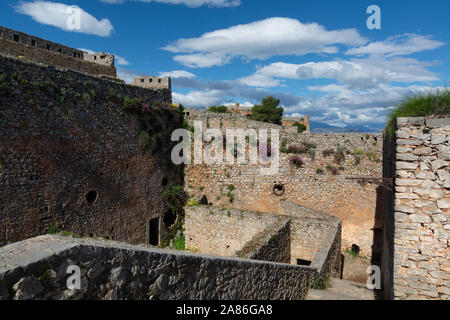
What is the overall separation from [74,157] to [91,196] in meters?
1.68

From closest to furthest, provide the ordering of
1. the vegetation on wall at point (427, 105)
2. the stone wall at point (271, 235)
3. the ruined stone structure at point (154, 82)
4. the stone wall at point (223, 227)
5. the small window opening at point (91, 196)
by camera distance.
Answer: the vegetation on wall at point (427, 105)
the stone wall at point (271, 235)
the small window opening at point (91, 196)
the stone wall at point (223, 227)
the ruined stone structure at point (154, 82)

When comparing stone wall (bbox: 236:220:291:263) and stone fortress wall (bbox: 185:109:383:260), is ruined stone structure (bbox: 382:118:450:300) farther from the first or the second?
stone fortress wall (bbox: 185:109:383:260)

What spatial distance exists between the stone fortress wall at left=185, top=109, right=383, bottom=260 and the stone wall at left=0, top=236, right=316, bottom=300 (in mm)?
10499

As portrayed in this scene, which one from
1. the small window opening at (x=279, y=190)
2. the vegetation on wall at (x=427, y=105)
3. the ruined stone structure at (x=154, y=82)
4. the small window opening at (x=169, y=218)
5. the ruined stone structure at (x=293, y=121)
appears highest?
the ruined stone structure at (x=293, y=121)

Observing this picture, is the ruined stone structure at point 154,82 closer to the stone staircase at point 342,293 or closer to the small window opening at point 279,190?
the small window opening at point 279,190

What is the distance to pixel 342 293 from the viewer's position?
8.45 m

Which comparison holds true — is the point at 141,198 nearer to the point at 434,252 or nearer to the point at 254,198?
the point at 254,198

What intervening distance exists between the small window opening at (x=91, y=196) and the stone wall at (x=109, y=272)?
7.80m

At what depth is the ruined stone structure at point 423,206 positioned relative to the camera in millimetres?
4809

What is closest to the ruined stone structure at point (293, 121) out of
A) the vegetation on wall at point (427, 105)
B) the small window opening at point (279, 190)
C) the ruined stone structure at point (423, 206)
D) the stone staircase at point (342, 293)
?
the small window opening at point (279, 190)

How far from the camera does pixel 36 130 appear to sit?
906cm

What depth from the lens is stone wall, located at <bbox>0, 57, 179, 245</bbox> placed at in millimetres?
8602

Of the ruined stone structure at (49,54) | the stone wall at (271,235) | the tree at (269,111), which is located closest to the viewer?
the stone wall at (271,235)
